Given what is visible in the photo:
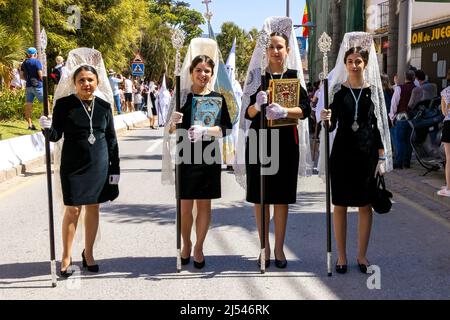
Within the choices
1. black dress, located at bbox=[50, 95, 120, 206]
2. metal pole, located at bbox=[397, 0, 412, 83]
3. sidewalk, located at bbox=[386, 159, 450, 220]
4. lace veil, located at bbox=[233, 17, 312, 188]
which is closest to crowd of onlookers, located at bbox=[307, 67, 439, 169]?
sidewalk, located at bbox=[386, 159, 450, 220]

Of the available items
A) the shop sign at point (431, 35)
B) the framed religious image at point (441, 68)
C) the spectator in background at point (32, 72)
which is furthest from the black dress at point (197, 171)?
the framed religious image at point (441, 68)

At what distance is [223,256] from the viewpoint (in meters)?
5.68

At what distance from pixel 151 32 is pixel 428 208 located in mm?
48200

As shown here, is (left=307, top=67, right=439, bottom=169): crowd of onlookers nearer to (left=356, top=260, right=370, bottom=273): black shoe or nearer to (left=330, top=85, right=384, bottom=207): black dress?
(left=330, top=85, right=384, bottom=207): black dress

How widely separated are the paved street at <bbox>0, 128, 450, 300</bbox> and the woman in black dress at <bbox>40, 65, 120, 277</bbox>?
519 mm

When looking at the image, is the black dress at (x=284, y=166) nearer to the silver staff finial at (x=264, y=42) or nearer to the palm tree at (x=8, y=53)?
the silver staff finial at (x=264, y=42)

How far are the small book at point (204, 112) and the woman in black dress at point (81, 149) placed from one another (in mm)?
777

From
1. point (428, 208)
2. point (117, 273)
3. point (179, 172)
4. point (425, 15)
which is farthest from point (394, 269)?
point (425, 15)

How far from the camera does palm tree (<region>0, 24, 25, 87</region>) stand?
14844 mm

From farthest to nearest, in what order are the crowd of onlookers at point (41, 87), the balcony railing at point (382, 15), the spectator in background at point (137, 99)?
1. the spectator in background at point (137, 99)
2. the balcony railing at point (382, 15)
3. the crowd of onlookers at point (41, 87)

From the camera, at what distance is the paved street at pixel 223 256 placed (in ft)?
15.3

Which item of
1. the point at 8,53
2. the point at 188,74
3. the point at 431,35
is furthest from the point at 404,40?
the point at 431,35

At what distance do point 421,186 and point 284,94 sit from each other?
4.79 metres
